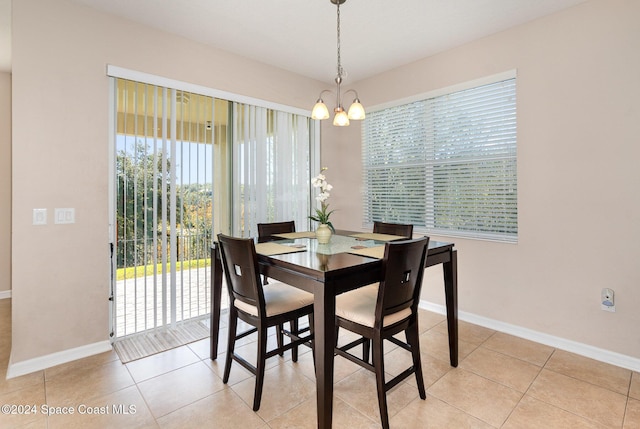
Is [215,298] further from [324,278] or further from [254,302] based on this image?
[324,278]

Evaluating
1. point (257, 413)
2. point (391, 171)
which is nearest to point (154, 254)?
point (257, 413)

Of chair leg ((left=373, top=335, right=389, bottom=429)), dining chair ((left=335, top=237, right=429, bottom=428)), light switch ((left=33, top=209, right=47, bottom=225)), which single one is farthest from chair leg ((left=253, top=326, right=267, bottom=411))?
light switch ((left=33, top=209, right=47, bottom=225))

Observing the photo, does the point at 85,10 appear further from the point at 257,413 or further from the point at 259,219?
the point at 257,413

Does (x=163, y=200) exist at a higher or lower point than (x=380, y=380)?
higher

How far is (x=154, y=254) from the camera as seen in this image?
9.43 ft

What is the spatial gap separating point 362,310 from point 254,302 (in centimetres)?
62

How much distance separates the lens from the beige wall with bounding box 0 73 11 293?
3.79 metres

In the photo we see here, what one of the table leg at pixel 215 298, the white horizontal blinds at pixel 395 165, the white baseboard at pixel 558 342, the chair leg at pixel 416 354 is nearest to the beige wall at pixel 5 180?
the table leg at pixel 215 298

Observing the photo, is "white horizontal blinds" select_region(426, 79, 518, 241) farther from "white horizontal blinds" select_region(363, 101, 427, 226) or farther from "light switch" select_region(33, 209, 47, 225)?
"light switch" select_region(33, 209, 47, 225)

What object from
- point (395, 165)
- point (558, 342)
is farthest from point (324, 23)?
point (558, 342)

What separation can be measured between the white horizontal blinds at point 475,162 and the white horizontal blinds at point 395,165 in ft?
0.51

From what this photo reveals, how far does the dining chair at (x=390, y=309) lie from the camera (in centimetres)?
170

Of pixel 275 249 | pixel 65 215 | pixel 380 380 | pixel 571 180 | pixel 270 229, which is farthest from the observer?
pixel 270 229

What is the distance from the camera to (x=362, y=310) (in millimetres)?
1885
